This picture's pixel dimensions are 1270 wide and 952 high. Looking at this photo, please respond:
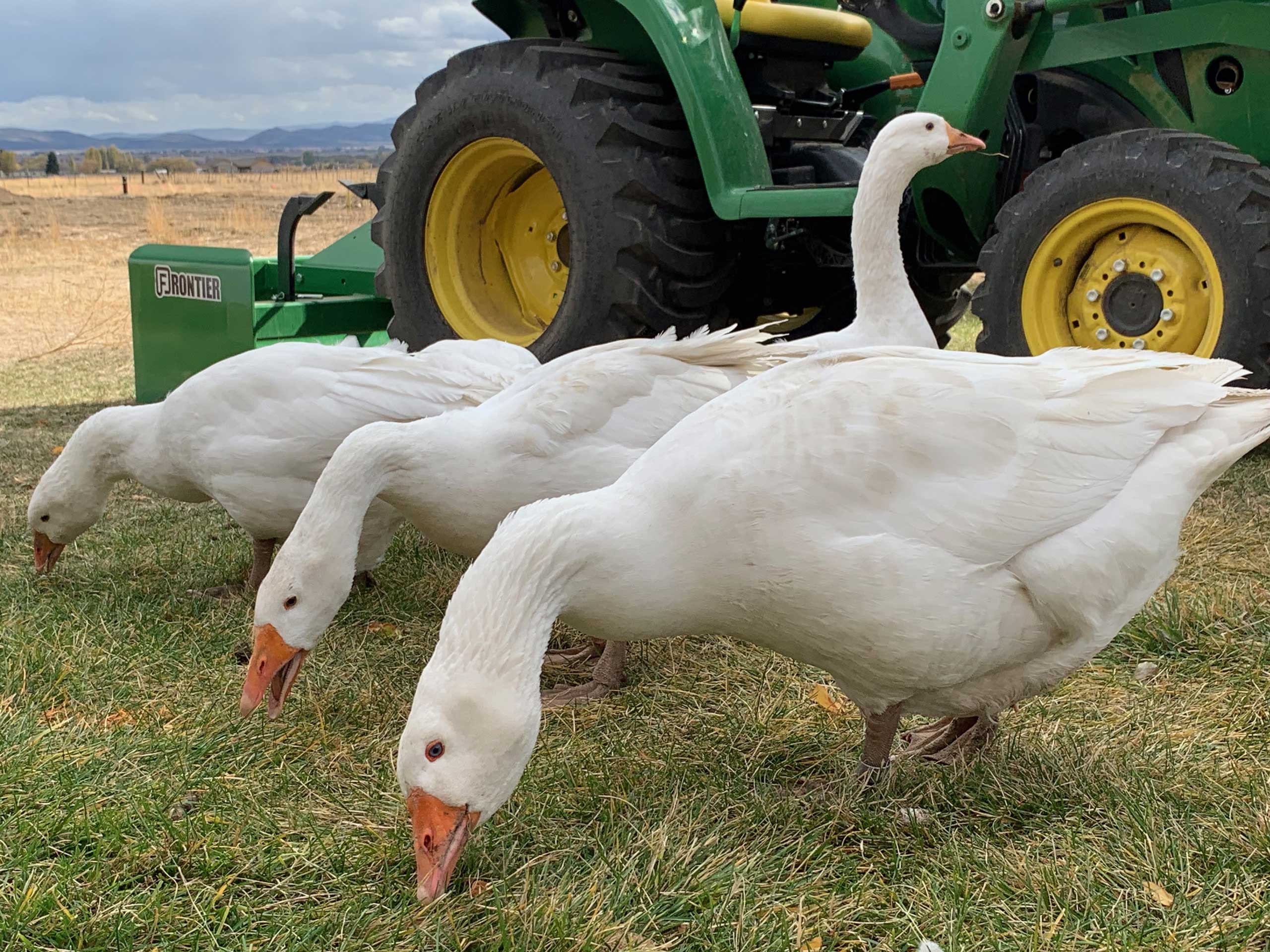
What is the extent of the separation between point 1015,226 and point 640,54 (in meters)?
1.96

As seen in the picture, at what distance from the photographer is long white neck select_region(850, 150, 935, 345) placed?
14.6 feet

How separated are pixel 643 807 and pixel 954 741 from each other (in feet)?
2.70

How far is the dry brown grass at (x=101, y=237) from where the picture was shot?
12953 millimetres

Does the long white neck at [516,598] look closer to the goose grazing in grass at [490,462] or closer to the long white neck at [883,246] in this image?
the goose grazing in grass at [490,462]

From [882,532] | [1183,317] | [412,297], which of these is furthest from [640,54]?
[882,532]

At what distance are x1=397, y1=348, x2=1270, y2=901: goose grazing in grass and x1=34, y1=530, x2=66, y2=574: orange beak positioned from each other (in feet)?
8.70

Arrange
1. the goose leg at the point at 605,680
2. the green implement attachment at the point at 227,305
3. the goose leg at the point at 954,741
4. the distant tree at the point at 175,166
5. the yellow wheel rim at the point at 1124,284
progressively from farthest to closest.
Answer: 1. the distant tree at the point at 175,166
2. the green implement attachment at the point at 227,305
3. the yellow wheel rim at the point at 1124,284
4. the goose leg at the point at 605,680
5. the goose leg at the point at 954,741

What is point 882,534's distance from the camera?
238cm

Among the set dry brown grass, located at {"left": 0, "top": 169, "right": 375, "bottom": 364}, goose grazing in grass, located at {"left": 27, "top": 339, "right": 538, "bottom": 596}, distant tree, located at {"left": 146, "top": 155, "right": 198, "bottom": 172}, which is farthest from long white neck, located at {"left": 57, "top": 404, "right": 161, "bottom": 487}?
distant tree, located at {"left": 146, "top": 155, "right": 198, "bottom": 172}

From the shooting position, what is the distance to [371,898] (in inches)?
88.4

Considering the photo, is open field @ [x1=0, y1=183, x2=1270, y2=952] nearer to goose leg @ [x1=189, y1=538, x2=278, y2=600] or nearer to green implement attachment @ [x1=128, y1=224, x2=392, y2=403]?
goose leg @ [x1=189, y1=538, x2=278, y2=600]

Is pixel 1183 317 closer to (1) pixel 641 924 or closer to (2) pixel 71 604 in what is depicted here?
(1) pixel 641 924

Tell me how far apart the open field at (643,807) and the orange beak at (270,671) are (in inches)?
3.2

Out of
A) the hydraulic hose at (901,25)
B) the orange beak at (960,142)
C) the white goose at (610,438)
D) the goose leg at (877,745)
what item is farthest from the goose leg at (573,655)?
the hydraulic hose at (901,25)
